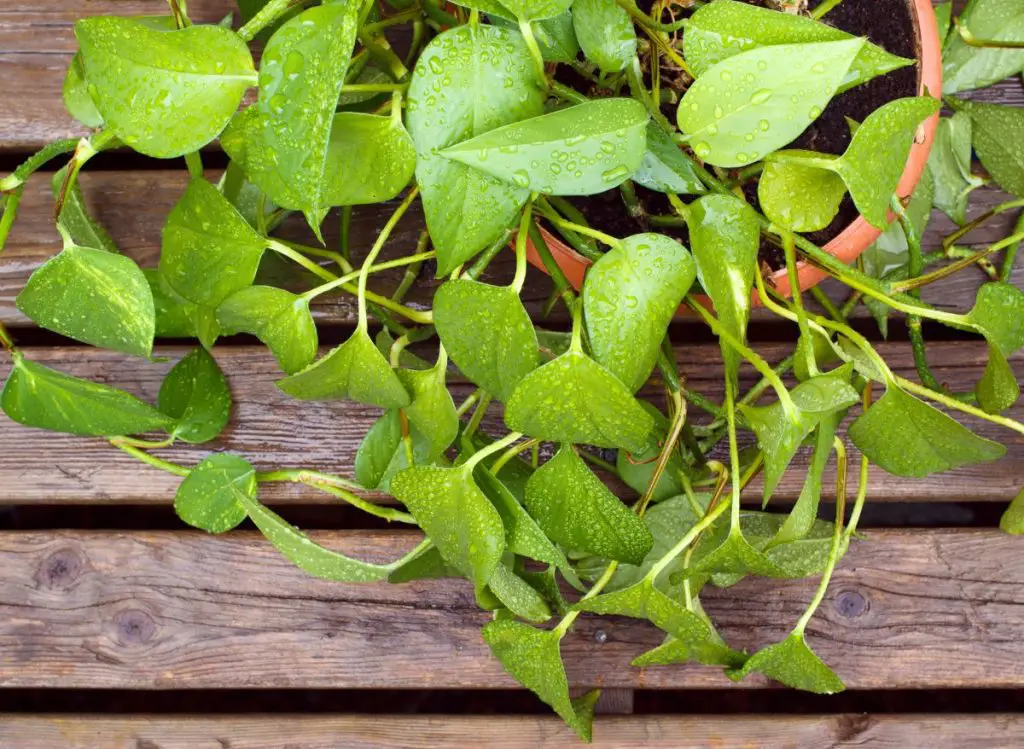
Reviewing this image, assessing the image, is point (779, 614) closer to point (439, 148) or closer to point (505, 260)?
point (505, 260)

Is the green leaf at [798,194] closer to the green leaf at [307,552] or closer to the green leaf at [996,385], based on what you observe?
the green leaf at [996,385]

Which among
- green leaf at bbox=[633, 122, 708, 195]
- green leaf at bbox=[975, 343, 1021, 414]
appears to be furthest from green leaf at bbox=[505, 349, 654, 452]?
green leaf at bbox=[975, 343, 1021, 414]

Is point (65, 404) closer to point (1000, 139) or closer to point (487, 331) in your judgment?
point (487, 331)

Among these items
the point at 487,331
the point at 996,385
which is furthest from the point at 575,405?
the point at 996,385

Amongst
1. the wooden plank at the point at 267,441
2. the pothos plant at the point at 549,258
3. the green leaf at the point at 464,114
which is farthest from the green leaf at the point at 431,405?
the wooden plank at the point at 267,441

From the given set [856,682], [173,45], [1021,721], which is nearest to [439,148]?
[173,45]

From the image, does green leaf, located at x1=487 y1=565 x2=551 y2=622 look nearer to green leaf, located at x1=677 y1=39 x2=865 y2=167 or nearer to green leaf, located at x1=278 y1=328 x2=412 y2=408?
green leaf, located at x1=278 y1=328 x2=412 y2=408
